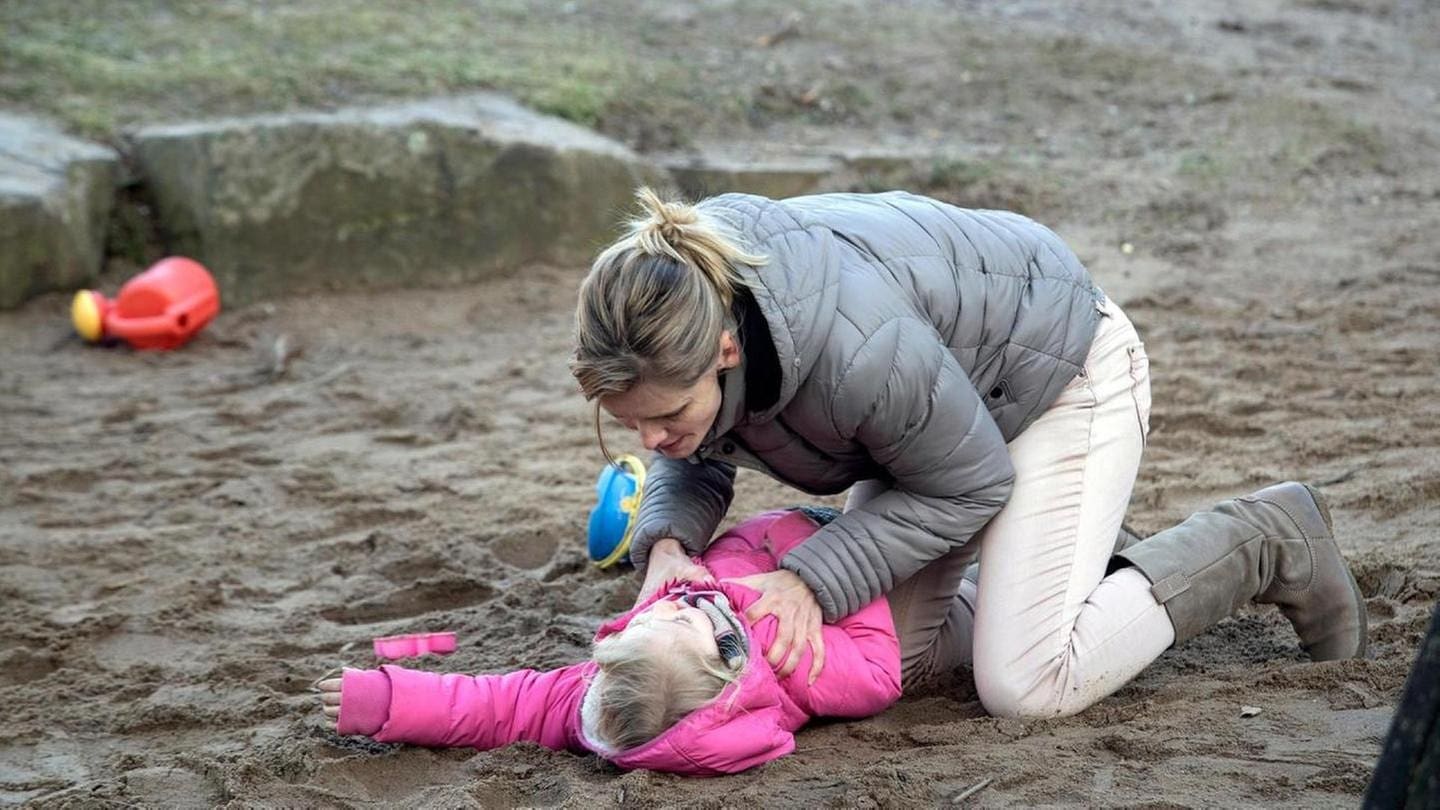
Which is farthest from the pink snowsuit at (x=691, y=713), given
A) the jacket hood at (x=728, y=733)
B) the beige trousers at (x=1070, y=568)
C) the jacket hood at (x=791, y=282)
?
the jacket hood at (x=791, y=282)

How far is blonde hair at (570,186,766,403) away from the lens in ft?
8.77

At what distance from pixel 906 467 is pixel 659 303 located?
23.3 inches

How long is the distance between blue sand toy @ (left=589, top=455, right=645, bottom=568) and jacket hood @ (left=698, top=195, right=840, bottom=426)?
3.86ft

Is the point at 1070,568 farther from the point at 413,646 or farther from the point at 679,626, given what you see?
the point at 413,646

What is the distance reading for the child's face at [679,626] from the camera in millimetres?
2912

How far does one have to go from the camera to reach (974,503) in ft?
9.76

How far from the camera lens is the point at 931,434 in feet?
9.29

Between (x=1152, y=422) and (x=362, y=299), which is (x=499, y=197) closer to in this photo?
(x=362, y=299)

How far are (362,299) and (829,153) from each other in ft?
7.92

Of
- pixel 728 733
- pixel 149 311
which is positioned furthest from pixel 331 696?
pixel 149 311

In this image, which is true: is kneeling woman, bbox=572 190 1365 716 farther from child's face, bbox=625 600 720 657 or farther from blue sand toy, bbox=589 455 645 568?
blue sand toy, bbox=589 455 645 568

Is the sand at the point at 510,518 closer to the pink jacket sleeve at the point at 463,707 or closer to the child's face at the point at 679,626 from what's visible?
the pink jacket sleeve at the point at 463,707

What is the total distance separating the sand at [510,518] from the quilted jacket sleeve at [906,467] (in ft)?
1.16

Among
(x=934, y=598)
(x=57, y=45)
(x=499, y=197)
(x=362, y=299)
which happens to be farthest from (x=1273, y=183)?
(x=57, y=45)
